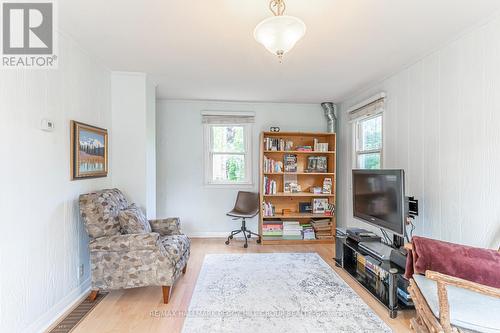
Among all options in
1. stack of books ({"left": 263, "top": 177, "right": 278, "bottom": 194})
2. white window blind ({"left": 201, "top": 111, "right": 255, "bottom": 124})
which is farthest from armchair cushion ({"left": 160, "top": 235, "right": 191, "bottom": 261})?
white window blind ({"left": 201, "top": 111, "right": 255, "bottom": 124})

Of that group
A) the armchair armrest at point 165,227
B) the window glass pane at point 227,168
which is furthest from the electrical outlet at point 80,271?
the window glass pane at point 227,168

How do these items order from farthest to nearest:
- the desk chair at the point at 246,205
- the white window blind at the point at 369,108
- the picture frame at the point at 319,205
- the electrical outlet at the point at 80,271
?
the picture frame at the point at 319,205 < the desk chair at the point at 246,205 < the white window blind at the point at 369,108 < the electrical outlet at the point at 80,271

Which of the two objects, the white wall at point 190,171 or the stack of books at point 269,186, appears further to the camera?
the white wall at point 190,171

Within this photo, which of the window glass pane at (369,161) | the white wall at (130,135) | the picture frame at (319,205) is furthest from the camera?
the picture frame at (319,205)

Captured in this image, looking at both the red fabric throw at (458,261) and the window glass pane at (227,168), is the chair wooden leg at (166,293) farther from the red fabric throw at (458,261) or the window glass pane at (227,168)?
the window glass pane at (227,168)

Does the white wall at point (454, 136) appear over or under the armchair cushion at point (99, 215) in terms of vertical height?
over

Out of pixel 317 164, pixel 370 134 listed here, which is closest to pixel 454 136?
pixel 370 134

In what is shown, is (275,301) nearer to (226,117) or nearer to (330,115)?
(226,117)

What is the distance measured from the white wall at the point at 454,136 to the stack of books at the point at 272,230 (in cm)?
201

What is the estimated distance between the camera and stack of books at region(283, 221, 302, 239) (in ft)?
14.1

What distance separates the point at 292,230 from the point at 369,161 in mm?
1645

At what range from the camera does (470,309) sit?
135cm

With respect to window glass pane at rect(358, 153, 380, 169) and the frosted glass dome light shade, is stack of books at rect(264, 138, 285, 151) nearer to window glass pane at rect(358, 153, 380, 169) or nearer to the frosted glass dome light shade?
window glass pane at rect(358, 153, 380, 169)

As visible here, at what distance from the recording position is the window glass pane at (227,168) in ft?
15.1
